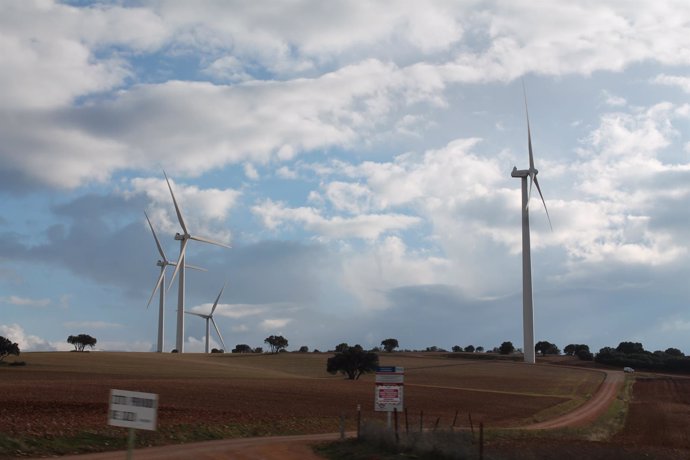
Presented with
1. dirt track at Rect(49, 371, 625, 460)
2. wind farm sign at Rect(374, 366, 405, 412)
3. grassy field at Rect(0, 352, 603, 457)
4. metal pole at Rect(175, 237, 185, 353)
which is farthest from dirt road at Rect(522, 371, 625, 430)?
metal pole at Rect(175, 237, 185, 353)

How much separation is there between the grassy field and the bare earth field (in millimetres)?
86

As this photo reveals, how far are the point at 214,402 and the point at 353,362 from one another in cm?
6647

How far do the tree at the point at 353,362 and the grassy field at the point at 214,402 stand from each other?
7109mm

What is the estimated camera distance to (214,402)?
188ft

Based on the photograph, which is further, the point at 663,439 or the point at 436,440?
the point at 663,439

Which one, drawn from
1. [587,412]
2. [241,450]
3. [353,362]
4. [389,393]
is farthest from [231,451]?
[353,362]

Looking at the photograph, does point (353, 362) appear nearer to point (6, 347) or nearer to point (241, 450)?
point (6, 347)

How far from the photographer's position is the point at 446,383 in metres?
109

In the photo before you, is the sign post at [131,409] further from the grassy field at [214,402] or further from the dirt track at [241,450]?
the grassy field at [214,402]

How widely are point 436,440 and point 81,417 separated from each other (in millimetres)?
17838

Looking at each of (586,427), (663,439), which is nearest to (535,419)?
(586,427)

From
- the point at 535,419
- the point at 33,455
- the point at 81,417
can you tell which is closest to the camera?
the point at 33,455

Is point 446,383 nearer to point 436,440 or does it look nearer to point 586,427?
point 586,427

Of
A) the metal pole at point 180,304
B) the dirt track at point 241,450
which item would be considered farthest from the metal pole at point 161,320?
the dirt track at point 241,450
